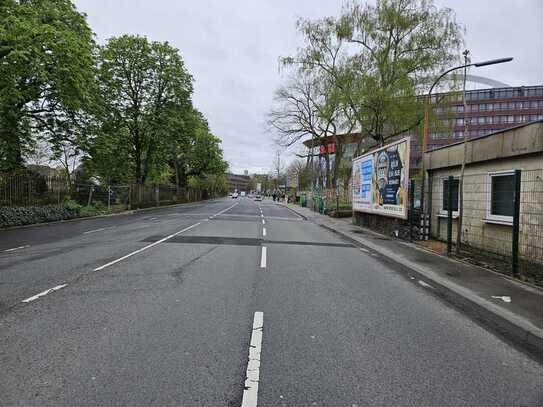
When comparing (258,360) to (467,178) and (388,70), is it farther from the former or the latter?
(388,70)

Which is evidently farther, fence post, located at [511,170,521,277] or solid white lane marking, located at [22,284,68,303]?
fence post, located at [511,170,521,277]

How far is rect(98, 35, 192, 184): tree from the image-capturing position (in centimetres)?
3297

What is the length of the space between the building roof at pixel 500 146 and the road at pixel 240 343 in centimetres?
444

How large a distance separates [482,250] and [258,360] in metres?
8.77

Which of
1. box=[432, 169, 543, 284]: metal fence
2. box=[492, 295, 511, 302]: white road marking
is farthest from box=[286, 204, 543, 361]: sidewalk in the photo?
box=[432, 169, 543, 284]: metal fence

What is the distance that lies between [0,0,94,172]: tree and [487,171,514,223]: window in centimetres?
1864

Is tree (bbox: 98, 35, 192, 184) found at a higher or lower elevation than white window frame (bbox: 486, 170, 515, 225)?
higher

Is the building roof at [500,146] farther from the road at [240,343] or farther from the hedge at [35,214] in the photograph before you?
the hedge at [35,214]

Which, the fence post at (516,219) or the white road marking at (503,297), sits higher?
the fence post at (516,219)

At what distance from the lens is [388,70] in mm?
22047

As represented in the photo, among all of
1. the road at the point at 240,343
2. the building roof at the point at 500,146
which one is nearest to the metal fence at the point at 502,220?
the building roof at the point at 500,146

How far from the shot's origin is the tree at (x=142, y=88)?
108 feet

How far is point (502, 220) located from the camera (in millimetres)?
8938

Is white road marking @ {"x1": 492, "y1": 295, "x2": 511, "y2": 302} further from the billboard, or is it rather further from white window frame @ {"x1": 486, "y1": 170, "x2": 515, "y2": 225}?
the billboard
